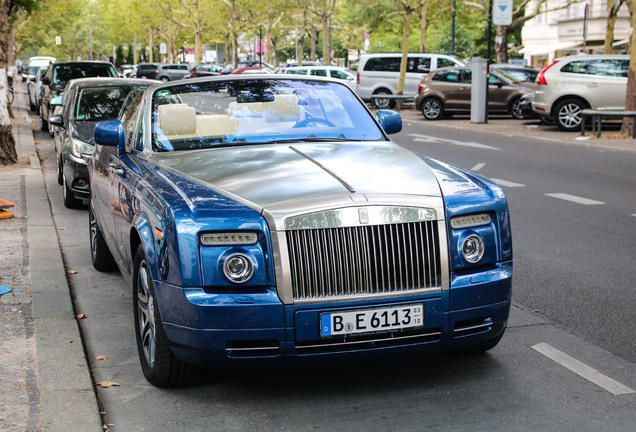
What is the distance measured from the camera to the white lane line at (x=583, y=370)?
4562 millimetres

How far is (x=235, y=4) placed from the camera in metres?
75.9

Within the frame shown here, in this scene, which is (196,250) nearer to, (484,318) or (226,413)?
(226,413)

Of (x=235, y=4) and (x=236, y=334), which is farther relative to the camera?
(x=235, y=4)

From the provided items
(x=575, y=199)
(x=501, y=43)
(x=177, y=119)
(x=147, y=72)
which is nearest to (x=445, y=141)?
(x=575, y=199)

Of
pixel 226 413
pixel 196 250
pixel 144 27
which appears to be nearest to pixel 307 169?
pixel 196 250

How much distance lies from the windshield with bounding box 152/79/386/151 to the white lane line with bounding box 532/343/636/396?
1.70 m

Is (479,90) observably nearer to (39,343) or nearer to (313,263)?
(39,343)

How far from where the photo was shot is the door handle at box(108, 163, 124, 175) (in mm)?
5781

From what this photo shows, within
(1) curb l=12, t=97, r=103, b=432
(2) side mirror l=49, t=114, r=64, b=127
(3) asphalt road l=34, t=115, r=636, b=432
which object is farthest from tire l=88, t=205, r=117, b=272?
(2) side mirror l=49, t=114, r=64, b=127

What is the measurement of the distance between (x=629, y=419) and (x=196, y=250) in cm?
212

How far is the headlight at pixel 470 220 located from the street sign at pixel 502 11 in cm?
2309

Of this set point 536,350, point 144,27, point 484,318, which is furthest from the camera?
point 144,27

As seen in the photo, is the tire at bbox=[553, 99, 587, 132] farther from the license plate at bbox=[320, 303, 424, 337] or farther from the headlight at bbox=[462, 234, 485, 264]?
the license plate at bbox=[320, 303, 424, 337]

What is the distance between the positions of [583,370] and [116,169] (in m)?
3.18
